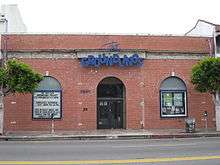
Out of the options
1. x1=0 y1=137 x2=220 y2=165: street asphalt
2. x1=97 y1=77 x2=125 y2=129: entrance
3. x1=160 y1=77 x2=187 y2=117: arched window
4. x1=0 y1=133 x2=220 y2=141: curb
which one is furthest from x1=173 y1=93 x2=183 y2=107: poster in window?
x1=0 y1=137 x2=220 y2=165: street asphalt

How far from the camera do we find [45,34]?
3089cm

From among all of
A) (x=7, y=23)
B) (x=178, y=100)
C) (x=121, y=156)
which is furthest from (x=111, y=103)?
(x=121, y=156)

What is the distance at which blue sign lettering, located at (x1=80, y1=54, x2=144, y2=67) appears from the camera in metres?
30.6

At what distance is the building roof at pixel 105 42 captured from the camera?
3059 cm

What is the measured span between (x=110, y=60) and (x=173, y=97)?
577 centimetres

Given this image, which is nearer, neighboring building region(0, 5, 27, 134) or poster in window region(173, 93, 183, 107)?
neighboring building region(0, 5, 27, 134)

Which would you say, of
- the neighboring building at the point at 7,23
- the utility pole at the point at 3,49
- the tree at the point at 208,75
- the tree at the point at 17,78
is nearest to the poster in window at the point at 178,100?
the tree at the point at 208,75

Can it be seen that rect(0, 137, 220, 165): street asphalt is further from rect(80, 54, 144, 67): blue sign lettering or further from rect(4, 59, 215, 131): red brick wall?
rect(80, 54, 144, 67): blue sign lettering

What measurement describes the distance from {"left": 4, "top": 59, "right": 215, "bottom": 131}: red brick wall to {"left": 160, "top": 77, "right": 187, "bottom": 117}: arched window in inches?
15.3

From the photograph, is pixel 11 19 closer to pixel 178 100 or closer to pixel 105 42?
pixel 105 42

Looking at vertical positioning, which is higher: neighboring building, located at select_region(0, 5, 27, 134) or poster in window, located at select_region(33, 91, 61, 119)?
neighboring building, located at select_region(0, 5, 27, 134)

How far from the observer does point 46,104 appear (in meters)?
30.7

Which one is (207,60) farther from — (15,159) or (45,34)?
(15,159)

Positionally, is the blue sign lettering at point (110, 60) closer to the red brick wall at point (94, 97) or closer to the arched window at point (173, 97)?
the red brick wall at point (94, 97)
